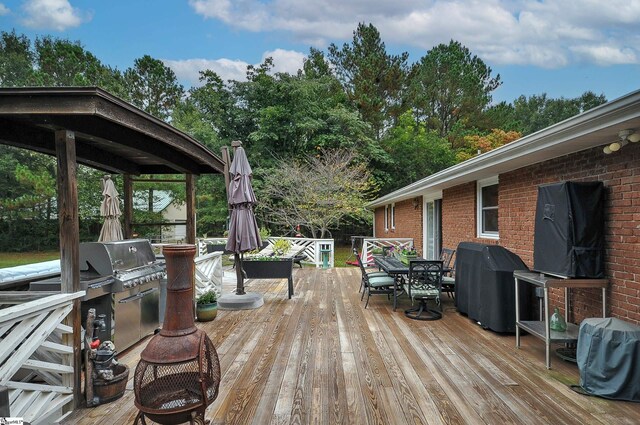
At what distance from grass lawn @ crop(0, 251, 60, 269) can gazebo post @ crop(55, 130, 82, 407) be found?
16.5m

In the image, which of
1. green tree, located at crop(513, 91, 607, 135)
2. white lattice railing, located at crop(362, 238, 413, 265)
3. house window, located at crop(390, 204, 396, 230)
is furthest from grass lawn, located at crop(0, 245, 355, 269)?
green tree, located at crop(513, 91, 607, 135)

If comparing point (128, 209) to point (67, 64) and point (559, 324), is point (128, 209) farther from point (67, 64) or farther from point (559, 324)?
point (67, 64)

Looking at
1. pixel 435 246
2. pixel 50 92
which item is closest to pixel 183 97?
pixel 435 246

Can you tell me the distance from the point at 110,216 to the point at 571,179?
6.73 metres

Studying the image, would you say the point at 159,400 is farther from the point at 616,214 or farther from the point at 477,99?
the point at 477,99

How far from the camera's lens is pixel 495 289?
4711 millimetres

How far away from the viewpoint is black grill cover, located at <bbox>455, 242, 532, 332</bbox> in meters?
4.69

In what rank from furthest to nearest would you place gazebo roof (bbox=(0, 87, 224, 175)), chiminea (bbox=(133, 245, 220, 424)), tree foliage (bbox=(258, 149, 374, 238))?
1. tree foliage (bbox=(258, 149, 374, 238))
2. gazebo roof (bbox=(0, 87, 224, 175))
3. chiminea (bbox=(133, 245, 220, 424))

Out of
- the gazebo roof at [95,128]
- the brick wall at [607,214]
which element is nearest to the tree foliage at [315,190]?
the brick wall at [607,214]

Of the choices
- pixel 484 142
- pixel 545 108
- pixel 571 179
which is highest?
pixel 545 108

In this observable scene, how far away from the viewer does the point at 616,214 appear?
3.72m

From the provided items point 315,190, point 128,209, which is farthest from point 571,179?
point 315,190

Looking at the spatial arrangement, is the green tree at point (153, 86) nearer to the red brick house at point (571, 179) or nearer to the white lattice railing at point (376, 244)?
the white lattice railing at point (376, 244)

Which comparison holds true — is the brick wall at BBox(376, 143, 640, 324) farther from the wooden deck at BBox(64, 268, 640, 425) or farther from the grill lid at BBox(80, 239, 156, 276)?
the grill lid at BBox(80, 239, 156, 276)
